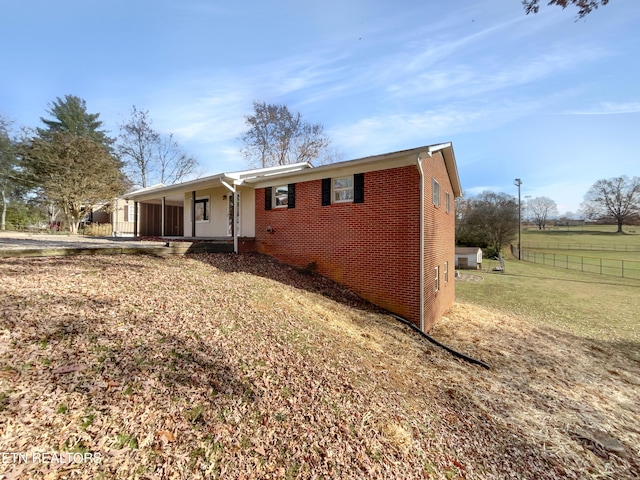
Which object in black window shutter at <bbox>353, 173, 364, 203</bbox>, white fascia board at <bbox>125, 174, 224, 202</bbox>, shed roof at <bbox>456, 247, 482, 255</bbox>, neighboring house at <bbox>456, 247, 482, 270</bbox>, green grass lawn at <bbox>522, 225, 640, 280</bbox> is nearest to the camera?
black window shutter at <bbox>353, 173, 364, 203</bbox>

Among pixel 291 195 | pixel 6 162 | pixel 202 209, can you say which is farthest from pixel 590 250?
pixel 6 162

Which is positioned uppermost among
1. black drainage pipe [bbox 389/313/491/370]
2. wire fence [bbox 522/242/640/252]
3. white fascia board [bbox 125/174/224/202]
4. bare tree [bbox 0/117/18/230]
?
bare tree [bbox 0/117/18/230]

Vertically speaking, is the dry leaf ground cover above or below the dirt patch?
above

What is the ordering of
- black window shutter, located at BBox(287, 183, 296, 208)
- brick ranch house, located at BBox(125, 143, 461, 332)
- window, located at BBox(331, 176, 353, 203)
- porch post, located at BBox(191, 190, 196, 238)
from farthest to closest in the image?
porch post, located at BBox(191, 190, 196, 238) < black window shutter, located at BBox(287, 183, 296, 208) < window, located at BBox(331, 176, 353, 203) < brick ranch house, located at BBox(125, 143, 461, 332)

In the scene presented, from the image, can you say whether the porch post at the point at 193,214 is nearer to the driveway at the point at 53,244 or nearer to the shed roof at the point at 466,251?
the driveway at the point at 53,244

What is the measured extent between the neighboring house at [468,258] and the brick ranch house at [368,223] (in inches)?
766

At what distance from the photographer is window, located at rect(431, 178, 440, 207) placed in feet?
30.5

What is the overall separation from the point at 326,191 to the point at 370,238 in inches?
84.3

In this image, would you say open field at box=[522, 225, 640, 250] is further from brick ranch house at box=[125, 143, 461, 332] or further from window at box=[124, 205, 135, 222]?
window at box=[124, 205, 135, 222]

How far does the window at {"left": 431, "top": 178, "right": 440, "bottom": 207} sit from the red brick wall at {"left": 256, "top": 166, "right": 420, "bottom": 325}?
1.65m

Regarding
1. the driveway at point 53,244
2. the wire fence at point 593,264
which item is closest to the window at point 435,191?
the driveway at point 53,244

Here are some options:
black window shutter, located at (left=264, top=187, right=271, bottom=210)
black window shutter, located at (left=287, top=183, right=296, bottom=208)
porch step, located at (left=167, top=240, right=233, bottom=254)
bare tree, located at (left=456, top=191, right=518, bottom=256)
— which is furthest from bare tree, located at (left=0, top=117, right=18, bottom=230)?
bare tree, located at (left=456, top=191, right=518, bottom=256)

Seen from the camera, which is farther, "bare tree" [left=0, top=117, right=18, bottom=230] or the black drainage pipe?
"bare tree" [left=0, top=117, right=18, bottom=230]

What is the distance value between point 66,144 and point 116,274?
23.0 m
